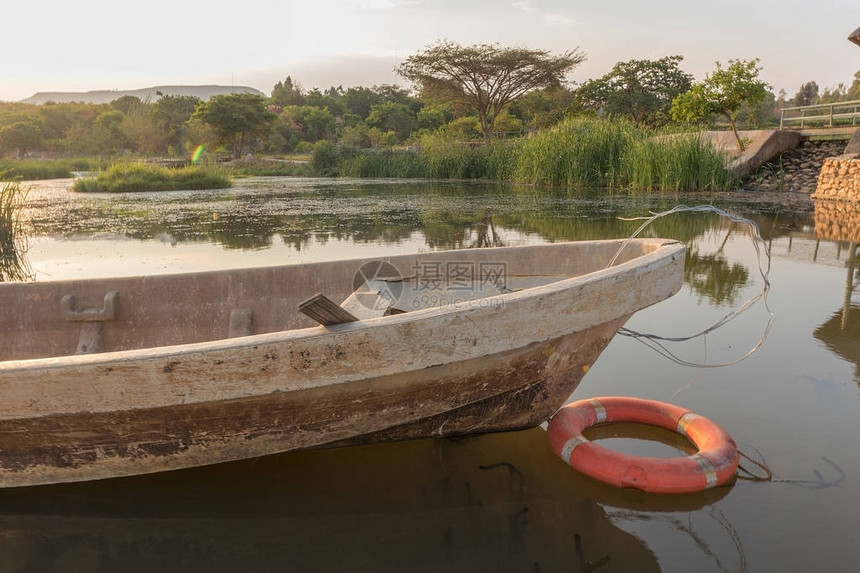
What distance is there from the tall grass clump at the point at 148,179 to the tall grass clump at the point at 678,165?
45.6 ft

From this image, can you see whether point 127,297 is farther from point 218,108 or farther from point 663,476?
point 218,108

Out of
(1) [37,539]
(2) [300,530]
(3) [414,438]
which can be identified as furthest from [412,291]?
(1) [37,539]

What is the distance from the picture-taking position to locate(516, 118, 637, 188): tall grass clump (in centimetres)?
1468

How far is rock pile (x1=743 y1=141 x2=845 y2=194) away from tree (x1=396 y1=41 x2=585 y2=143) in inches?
688

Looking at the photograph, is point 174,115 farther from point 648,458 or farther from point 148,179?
point 648,458

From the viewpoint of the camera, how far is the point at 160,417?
6.48ft

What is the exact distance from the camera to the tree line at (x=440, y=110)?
97.6 ft

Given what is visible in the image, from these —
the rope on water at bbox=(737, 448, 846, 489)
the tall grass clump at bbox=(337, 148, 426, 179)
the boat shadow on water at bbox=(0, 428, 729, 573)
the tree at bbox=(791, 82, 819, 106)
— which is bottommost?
the boat shadow on water at bbox=(0, 428, 729, 573)

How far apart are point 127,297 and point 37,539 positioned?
1.47m

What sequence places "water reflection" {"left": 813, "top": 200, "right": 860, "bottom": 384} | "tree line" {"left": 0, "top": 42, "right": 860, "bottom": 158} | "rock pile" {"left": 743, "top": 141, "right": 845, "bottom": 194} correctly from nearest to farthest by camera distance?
1. "water reflection" {"left": 813, "top": 200, "right": 860, "bottom": 384}
2. "rock pile" {"left": 743, "top": 141, "right": 845, "bottom": 194}
3. "tree line" {"left": 0, "top": 42, "right": 860, "bottom": 158}

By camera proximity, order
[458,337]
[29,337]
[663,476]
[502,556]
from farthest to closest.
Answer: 1. [29,337]
2. [663,476]
3. [458,337]
4. [502,556]

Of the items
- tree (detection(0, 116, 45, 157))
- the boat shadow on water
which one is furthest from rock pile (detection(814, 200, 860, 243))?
tree (detection(0, 116, 45, 157))

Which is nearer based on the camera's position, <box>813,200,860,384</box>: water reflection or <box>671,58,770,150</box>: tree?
<box>813,200,860,384</box>: water reflection

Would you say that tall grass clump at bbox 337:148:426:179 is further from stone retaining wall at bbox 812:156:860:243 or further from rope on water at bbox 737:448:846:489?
rope on water at bbox 737:448:846:489
